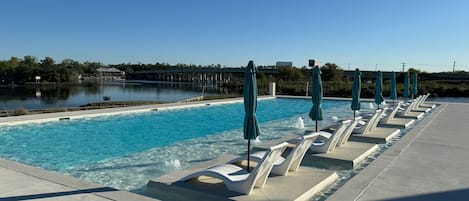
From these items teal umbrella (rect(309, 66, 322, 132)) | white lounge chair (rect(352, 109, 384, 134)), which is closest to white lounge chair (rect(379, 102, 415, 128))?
white lounge chair (rect(352, 109, 384, 134))

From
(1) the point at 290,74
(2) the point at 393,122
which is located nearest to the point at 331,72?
(1) the point at 290,74

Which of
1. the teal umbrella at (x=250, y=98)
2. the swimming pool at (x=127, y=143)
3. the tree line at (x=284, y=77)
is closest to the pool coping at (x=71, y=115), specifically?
the swimming pool at (x=127, y=143)

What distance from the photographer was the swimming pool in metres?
7.12

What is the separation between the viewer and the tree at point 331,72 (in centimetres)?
6572

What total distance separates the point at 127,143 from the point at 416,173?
6.73 meters

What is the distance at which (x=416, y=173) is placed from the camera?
6.17 metres

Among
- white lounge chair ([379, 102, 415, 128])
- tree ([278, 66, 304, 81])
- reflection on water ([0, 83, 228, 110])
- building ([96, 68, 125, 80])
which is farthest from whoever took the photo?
building ([96, 68, 125, 80])

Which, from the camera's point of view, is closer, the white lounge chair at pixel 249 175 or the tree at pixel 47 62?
the white lounge chair at pixel 249 175

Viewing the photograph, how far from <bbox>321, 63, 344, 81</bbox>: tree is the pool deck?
187 feet

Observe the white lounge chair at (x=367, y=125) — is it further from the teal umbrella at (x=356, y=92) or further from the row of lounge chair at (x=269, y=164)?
the row of lounge chair at (x=269, y=164)

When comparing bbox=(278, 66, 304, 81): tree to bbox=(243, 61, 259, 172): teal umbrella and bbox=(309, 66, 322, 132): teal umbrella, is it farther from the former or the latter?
bbox=(243, 61, 259, 172): teal umbrella

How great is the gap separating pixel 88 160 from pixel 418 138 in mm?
7682

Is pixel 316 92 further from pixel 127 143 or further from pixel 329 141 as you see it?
pixel 127 143

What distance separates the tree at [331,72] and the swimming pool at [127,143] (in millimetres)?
51857
